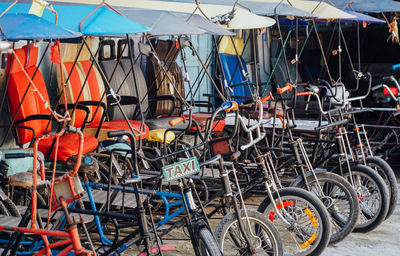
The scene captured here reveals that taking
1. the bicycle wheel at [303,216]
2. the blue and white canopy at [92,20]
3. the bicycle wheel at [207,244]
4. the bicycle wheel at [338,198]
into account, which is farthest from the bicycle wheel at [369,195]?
the blue and white canopy at [92,20]

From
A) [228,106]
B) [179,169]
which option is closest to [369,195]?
[228,106]

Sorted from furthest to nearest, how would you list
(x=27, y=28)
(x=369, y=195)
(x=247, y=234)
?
(x=369, y=195)
(x=247, y=234)
(x=27, y=28)

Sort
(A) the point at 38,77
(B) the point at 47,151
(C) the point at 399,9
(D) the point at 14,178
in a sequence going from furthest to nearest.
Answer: (C) the point at 399,9, (A) the point at 38,77, (B) the point at 47,151, (D) the point at 14,178

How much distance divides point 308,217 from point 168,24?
6.18 feet

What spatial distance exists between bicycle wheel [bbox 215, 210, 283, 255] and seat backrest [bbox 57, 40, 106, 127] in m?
2.58

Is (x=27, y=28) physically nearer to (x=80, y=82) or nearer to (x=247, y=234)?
(x=247, y=234)

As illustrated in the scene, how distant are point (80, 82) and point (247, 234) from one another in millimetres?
3174

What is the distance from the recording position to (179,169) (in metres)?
4.00

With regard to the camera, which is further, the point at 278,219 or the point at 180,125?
the point at 180,125

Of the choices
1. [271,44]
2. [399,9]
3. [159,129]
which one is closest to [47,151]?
[159,129]

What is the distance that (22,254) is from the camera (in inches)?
161

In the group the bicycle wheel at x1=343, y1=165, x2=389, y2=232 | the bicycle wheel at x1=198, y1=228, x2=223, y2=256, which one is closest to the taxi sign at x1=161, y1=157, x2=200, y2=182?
the bicycle wheel at x1=198, y1=228, x2=223, y2=256

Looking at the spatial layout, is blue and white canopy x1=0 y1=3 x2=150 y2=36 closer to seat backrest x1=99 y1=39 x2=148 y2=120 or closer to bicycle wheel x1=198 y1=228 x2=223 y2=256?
bicycle wheel x1=198 y1=228 x2=223 y2=256

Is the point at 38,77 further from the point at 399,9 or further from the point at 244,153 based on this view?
the point at 399,9
